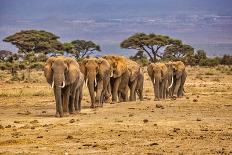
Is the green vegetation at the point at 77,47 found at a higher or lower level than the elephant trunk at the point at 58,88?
lower

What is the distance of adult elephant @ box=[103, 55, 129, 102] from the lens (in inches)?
1251

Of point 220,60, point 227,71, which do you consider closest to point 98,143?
point 227,71

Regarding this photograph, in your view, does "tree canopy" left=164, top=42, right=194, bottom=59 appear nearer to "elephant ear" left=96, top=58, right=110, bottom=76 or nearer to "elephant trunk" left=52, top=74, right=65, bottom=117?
"elephant ear" left=96, top=58, right=110, bottom=76

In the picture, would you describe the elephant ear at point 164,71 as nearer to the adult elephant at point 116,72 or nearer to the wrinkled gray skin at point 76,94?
the adult elephant at point 116,72

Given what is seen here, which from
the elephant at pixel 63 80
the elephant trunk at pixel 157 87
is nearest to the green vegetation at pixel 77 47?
the elephant trunk at pixel 157 87

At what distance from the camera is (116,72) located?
31766 mm

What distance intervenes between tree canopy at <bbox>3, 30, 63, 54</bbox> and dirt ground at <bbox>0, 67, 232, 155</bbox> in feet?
156

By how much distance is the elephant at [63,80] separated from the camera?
2414 centimetres

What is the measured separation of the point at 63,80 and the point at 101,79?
4.51 meters

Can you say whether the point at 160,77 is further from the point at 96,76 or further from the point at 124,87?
the point at 96,76

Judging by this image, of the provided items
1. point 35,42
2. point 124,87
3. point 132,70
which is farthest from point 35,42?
point 124,87

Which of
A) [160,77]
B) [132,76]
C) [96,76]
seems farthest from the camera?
[160,77]

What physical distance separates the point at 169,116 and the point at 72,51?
58.0 m

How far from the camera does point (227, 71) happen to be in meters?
66.3
